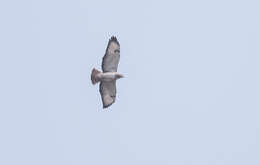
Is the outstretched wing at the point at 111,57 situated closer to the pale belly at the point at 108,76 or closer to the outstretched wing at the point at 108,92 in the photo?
the pale belly at the point at 108,76

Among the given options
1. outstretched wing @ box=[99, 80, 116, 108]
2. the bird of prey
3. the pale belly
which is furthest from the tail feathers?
outstretched wing @ box=[99, 80, 116, 108]

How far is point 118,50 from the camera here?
87188 mm

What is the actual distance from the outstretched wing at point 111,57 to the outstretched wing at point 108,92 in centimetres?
149

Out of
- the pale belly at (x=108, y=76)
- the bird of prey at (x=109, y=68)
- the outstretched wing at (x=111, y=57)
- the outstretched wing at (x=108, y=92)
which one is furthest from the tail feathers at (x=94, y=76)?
the outstretched wing at (x=108, y=92)

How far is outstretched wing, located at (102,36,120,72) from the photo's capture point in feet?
285

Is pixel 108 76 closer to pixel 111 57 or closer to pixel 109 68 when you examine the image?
pixel 109 68

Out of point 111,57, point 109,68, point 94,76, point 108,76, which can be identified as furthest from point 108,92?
point 111,57

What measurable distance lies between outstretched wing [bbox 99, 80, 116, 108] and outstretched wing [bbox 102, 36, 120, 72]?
149cm

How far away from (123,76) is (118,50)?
2.29 meters

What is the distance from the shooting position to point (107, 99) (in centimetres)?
8881

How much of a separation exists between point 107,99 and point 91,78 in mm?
3141

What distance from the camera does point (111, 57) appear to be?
86875 mm

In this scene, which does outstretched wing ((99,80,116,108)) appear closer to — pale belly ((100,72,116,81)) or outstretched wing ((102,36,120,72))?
pale belly ((100,72,116,81))

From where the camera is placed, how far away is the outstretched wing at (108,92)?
88188mm
